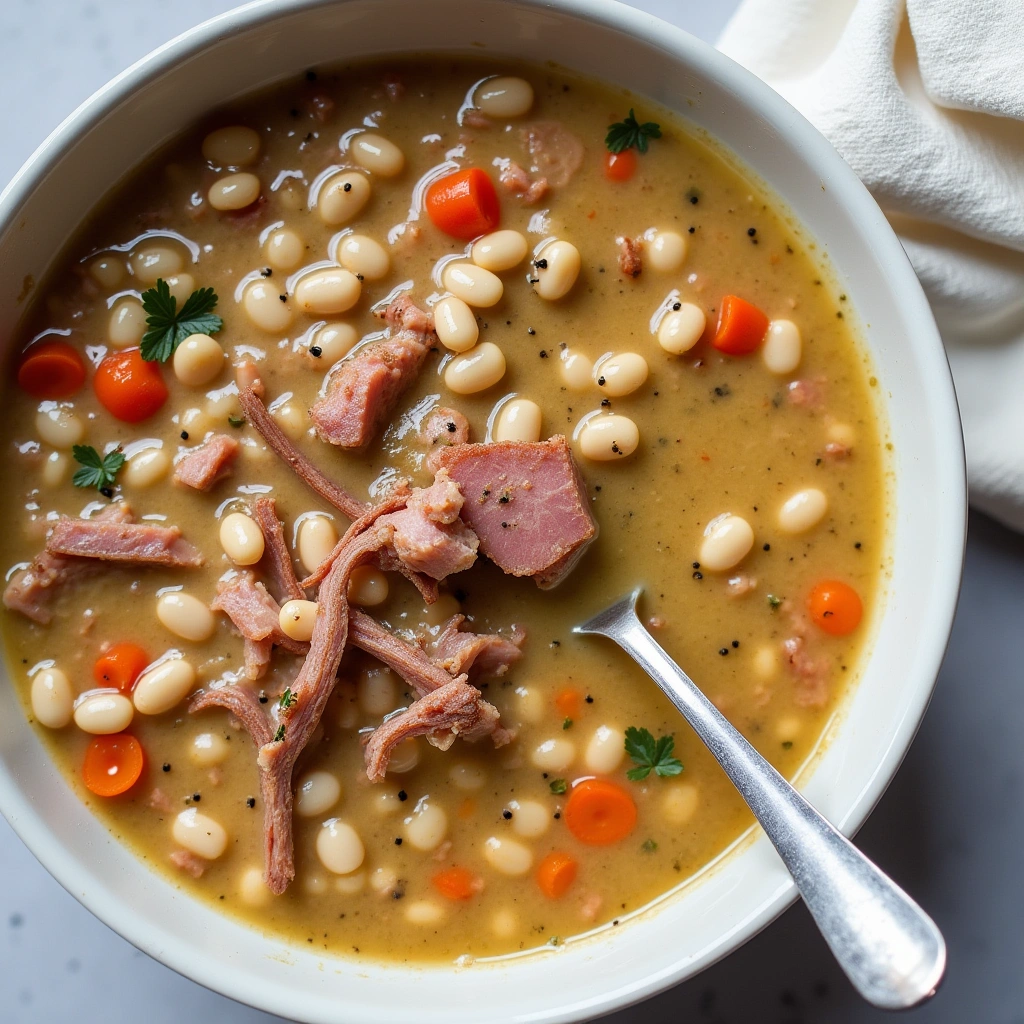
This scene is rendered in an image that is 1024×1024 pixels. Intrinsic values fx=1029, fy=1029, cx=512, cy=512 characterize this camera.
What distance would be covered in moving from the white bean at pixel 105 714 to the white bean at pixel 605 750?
114 cm

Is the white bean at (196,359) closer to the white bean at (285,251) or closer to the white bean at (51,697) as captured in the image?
the white bean at (285,251)

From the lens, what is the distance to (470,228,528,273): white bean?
247cm

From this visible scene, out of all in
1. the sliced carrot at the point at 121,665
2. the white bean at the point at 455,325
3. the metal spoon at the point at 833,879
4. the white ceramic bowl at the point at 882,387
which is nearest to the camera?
the metal spoon at the point at 833,879

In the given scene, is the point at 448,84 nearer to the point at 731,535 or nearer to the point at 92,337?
the point at 92,337

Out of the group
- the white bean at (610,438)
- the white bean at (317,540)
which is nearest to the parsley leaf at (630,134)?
the white bean at (610,438)

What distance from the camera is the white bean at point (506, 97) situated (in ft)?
8.31

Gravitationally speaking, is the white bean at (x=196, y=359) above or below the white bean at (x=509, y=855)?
above

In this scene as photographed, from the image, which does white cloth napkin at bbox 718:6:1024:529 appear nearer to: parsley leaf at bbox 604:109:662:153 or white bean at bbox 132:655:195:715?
parsley leaf at bbox 604:109:662:153

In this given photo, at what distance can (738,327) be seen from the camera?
2.50 m

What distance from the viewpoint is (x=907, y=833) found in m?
2.86

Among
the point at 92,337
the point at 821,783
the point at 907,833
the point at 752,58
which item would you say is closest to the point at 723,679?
the point at 821,783

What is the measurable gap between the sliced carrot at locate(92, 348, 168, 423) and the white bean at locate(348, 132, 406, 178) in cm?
72

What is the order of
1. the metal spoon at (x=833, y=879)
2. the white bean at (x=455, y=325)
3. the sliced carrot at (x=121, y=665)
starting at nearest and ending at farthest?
1. the metal spoon at (x=833, y=879)
2. the white bean at (x=455, y=325)
3. the sliced carrot at (x=121, y=665)

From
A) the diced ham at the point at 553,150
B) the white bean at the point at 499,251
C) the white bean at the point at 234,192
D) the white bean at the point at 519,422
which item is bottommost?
the white bean at the point at 519,422
